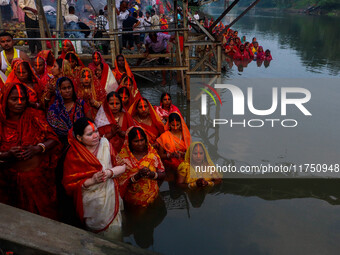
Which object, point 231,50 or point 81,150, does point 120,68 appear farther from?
point 231,50

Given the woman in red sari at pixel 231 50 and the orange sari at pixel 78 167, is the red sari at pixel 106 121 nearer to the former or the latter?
the orange sari at pixel 78 167

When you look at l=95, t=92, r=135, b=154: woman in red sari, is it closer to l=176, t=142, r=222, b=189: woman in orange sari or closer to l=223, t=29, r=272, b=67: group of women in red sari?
l=176, t=142, r=222, b=189: woman in orange sari

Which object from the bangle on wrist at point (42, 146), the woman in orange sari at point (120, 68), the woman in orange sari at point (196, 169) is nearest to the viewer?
the bangle on wrist at point (42, 146)

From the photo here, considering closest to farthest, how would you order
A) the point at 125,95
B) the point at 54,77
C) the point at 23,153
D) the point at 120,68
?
1. the point at 23,153
2. the point at 54,77
3. the point at 125,95
4. the point at 120,68

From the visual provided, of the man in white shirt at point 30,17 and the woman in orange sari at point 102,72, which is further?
the man in white shirt at point 30,17

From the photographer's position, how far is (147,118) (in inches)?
180

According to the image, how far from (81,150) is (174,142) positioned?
1848 millimetres

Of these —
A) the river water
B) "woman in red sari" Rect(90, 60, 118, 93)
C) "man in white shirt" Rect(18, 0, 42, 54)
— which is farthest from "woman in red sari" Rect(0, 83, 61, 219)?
"man in white shirt" Rect(18, 0, 42, 54)

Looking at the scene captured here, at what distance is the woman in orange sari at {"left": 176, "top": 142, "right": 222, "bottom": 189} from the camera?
13.2 ft

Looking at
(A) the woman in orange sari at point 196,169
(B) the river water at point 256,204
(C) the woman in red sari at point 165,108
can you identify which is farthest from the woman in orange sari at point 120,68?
(A) the woman in orange sari at point 196,169

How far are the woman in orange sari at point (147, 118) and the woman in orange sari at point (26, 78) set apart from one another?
50.7 inches

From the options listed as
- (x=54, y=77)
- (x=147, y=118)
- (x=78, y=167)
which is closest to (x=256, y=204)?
(x=147, y=118)

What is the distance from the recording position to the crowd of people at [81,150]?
2.77 m

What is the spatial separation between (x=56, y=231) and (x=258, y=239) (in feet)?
7.71
